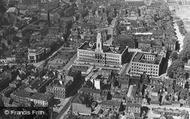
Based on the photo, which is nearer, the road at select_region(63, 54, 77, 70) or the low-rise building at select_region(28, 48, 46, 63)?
the road at select_region(63, 54, 77, 70)

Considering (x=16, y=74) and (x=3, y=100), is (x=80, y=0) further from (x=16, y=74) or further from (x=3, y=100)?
(x=3, y=100)

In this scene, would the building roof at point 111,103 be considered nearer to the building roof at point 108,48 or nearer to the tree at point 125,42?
the building roof at point 108,48

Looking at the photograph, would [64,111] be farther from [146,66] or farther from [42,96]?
[146,66]

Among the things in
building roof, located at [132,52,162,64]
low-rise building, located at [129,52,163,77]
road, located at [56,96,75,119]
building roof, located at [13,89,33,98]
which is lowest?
road, located at [56,96,75,119]

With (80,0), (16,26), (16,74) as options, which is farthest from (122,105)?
(80,0)

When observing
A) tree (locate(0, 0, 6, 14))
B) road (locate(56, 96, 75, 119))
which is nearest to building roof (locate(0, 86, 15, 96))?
road (locate(56, 96, 75, 119))

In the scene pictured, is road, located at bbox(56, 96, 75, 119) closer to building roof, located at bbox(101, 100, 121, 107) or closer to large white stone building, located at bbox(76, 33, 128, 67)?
building roof, located at bbox(101, 100, 121, 107)
